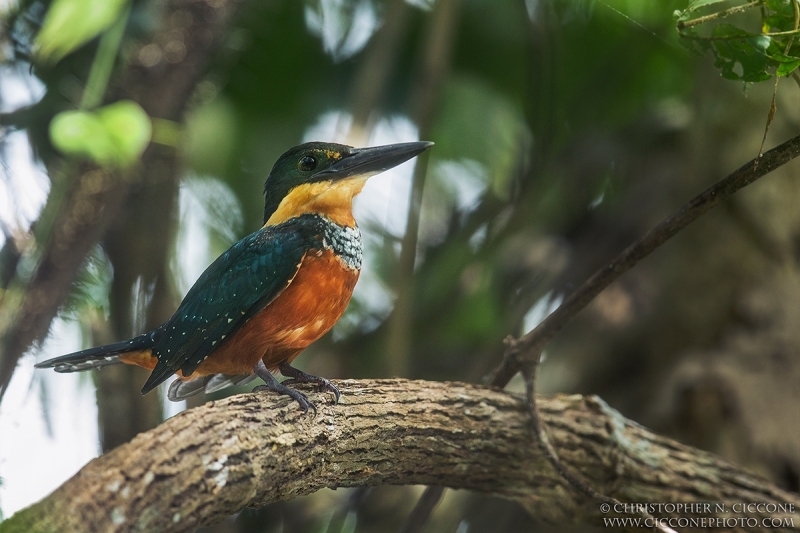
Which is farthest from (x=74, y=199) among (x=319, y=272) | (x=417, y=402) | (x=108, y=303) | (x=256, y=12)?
(x=256, y=12)

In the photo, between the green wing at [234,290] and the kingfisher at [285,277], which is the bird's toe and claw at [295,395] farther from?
the green wing at [234,290]

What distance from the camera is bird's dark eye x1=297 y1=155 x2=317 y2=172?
179 centimetres

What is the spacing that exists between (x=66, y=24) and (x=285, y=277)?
93cm

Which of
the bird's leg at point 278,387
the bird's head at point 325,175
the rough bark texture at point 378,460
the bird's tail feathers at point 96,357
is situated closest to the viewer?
the rough bark texture at point 378,460

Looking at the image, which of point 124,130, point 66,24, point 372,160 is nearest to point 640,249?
point 372,160

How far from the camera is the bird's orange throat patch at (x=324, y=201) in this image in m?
1.80

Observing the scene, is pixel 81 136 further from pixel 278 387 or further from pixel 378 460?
pixel 378 460

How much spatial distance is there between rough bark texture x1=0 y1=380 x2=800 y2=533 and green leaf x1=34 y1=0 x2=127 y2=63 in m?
1.07

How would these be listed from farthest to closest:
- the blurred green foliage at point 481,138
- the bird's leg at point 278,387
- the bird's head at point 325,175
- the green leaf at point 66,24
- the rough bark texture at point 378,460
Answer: the blurred green foliage at point 481,138, the green leaf at point 66,24, the bird's leg at point 278,387, the bird's head at point 325,175, the rough bark texture at point 378,460

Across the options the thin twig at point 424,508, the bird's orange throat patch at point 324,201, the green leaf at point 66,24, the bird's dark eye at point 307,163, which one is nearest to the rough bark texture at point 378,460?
the thin twig at point 424,508

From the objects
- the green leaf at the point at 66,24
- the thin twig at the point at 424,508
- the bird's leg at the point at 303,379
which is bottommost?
the thin twig at the point at 424,508

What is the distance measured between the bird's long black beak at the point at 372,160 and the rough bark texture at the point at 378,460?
1.91 ft

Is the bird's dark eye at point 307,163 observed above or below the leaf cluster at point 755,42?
below

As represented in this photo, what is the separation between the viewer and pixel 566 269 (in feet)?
13.4
